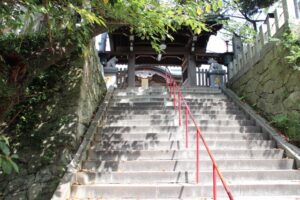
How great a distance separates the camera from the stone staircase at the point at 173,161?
4660 mm

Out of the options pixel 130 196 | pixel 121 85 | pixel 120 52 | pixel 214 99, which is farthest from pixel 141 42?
pixel 130 196

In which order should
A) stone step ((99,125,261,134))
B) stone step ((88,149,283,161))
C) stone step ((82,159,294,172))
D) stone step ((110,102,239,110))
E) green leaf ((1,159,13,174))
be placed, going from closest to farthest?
green leaf ((1,159,13,174)) < stone step ((82,159,294,172)) < stone step ((88,149,283,161)) < stone step ((99,125,261,134)) < stone step ((110,102,239,110))

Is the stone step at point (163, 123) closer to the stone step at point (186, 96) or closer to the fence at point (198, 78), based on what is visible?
the stone step at point (186, 96)

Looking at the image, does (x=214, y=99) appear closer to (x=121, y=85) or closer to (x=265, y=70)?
(x=265, y=70)

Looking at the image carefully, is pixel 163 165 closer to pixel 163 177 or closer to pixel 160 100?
pixel 163 177

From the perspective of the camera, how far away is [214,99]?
9711 millimetres

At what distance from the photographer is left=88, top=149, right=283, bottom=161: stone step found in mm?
5848

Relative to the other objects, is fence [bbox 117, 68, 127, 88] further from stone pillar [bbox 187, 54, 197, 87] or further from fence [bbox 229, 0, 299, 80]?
fence [bbox 229, 0, 299, 80]

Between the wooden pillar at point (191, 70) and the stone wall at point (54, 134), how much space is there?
6.80 m

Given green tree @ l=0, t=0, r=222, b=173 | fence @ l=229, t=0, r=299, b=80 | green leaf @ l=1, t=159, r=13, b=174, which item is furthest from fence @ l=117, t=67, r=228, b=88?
green leaf @ l=1, t=159, r=13, b=174

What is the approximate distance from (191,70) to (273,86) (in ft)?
21.2

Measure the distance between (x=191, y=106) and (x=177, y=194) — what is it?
4520mm

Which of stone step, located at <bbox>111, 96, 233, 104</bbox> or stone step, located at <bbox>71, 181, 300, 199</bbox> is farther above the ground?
stone step, located at <bbox>111, 96, 233, 104</bbox>

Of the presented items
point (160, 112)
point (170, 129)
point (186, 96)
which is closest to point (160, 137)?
point (170, 129)
